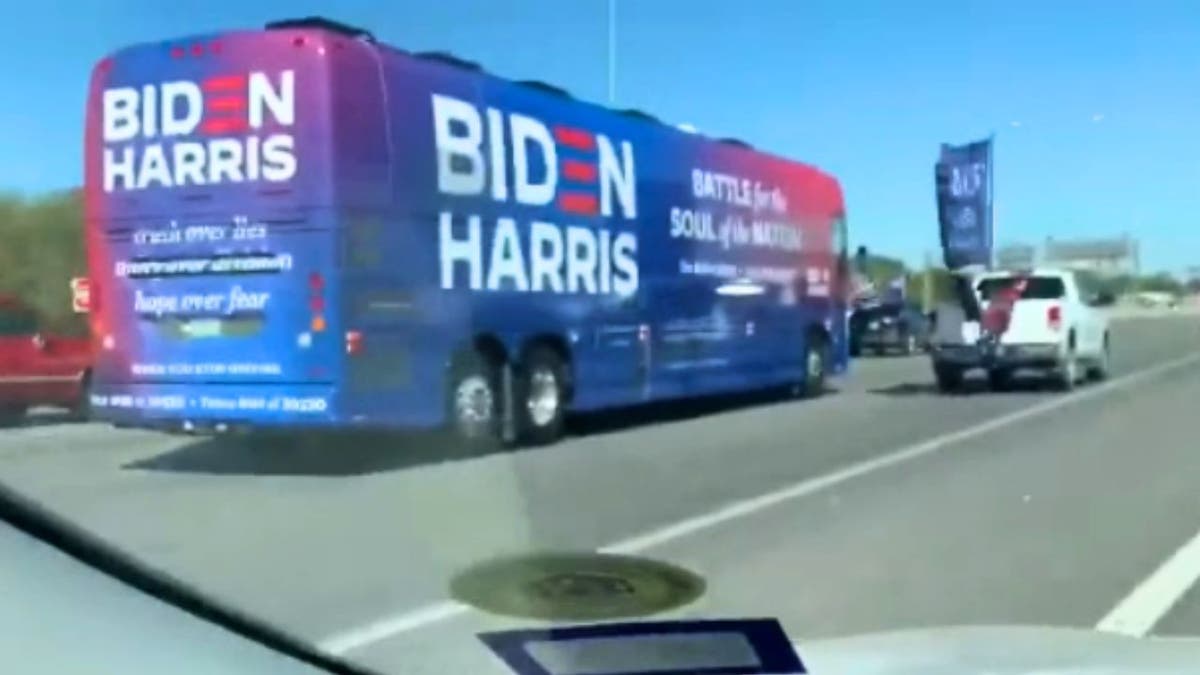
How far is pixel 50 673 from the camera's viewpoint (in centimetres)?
215

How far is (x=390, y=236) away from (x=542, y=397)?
5.58 m

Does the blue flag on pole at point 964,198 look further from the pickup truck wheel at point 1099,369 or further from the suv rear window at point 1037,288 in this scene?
the pickup truck wheel at point 1099,369

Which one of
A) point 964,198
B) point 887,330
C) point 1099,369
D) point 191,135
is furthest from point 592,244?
point 887,330

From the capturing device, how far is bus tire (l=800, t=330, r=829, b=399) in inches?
642

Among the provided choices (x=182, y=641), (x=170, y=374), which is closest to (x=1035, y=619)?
(x=170, y=374)

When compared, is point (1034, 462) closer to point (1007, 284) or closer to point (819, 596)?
→ point (819, 596)

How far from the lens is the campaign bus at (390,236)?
3.64m

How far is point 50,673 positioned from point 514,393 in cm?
731

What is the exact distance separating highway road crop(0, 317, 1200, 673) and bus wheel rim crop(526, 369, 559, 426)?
0.29m

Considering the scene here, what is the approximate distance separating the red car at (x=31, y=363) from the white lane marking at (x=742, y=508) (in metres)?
0.71

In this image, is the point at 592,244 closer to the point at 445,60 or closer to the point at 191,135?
the point at 445,60

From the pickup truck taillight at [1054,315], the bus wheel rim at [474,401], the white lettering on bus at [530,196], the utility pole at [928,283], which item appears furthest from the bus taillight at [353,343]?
the pickup truck taillight at [1054,315]

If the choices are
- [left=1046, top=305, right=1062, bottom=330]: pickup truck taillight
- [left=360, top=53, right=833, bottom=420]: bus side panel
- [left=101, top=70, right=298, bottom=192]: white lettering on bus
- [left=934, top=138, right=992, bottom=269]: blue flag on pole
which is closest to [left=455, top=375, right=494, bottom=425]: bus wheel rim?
[left=360, top=53, right=833, bottom=420]: bus side panel

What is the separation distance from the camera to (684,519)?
808 cm
